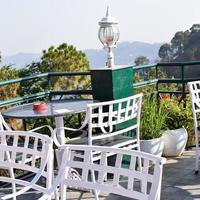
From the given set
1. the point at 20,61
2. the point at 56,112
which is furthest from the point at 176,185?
the point at 20,61

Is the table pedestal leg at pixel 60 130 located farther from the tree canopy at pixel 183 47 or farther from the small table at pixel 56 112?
the tree canopy at pixel 183 47

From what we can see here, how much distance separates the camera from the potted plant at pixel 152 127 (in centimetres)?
398

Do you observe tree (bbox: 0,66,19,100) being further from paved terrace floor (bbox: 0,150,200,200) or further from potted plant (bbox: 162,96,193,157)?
paved terrace floor (bbox: 0,150,200,200)

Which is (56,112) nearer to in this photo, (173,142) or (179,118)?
(173,142)

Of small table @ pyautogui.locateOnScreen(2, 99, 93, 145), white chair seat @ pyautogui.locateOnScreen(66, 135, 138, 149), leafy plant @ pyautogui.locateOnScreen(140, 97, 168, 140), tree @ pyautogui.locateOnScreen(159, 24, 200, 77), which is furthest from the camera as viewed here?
tree @ pyautogui.locateOnScreen(159, 24, 200, 77)

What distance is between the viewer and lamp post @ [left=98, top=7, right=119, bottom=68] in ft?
13.1

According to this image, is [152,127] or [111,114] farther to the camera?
[152,127]

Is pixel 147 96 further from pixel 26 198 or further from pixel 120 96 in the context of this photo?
pixel 26 198

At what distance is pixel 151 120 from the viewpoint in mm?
4199

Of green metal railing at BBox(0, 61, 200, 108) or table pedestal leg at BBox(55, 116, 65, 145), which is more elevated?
green metal railing at BBox(0, 61, 200, 108)

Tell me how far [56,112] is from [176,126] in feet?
5.92

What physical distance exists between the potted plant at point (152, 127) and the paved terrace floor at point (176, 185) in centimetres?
23

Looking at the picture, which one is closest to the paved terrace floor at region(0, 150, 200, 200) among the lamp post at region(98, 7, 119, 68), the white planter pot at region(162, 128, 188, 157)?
the white planter pot at region(162, 128, 188, 157)

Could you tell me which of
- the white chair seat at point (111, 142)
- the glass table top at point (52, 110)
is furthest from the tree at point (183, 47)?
the white chair seat at point (111, 142)
